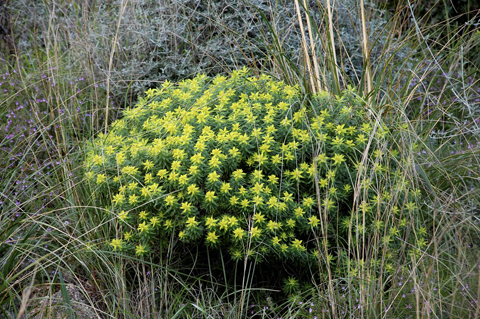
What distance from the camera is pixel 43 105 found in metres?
4.06

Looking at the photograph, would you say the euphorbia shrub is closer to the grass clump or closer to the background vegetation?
the grass clump

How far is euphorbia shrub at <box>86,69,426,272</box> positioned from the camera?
2375mm

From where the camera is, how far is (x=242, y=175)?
7.93 feet

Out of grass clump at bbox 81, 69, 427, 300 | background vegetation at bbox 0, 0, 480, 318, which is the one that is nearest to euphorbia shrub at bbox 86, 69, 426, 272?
grass clump at bbox 81, 69, 427, 300

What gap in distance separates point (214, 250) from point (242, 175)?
553mm

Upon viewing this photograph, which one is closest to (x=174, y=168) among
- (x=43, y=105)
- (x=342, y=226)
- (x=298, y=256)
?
(x=298, y=256)

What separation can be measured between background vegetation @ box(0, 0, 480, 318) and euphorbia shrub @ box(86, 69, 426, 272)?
0.39ft

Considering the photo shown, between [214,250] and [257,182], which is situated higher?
[257,182]

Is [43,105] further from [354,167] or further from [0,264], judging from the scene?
[354,167]

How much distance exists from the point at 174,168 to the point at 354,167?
1.01 metres

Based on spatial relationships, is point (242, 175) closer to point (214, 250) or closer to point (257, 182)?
point (257, 182)

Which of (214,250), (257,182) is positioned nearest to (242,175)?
(257,182)

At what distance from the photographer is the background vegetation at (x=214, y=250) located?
7.62 feet

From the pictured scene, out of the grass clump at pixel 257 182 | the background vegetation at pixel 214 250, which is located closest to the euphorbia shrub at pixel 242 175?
the grass clump at pixel 257 182
